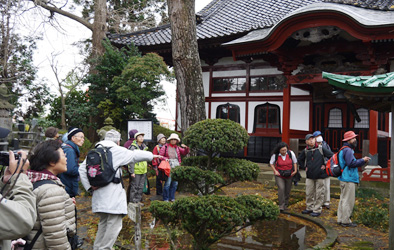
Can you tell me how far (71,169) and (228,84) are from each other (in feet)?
32.4

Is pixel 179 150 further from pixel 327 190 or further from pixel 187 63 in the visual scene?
pixel 327 190

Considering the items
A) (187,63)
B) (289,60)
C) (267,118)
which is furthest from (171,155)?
(267,118)

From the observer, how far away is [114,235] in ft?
13.5

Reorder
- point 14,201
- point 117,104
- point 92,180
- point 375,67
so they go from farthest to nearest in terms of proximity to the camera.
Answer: point 117,104 < point 375,67 < point 92,180 < point 14,201

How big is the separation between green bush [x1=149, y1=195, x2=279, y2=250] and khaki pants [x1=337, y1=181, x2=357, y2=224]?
315cm

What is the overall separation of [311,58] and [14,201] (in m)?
11.4

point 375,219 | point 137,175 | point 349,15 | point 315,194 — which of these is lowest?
point 375,219

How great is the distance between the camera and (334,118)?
12430 millimetres

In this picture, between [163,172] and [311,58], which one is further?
[311,58]

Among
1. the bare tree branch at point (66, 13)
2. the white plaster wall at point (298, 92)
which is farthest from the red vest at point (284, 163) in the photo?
the bare tree branch at point (66, 13)

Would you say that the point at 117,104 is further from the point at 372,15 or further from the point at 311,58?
the point at 372,15

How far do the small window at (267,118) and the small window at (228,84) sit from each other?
4.02ft

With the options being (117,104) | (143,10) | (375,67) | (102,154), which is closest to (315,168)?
(375,67)

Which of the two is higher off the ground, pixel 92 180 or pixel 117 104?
pixel 117 104
